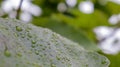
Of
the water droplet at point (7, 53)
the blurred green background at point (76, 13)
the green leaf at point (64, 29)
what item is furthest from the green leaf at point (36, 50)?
the blurred green background at point (76, 13)

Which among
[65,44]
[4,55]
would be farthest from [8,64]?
[65,44]

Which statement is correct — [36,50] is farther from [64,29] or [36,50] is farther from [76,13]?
[76,13]

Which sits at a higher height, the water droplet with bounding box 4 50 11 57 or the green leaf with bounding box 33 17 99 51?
the water droplet with bounding box 4 50 11 57

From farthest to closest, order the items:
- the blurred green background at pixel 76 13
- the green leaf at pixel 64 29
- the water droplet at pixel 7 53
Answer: the blurred green background at pixel 76 13 < the green leaf at pixel 64 29 < the water droplet at pixel 7 53

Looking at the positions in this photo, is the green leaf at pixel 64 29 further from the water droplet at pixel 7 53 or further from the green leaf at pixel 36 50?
the water droplet at pixel 7 53

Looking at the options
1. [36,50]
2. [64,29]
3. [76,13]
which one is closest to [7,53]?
[36,50]

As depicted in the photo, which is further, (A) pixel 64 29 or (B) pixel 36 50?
(A) pixel 64 29

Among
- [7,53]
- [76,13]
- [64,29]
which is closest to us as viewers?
[7,53]

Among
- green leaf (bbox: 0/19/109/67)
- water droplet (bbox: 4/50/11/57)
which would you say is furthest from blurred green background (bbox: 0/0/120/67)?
water droplet (bbox: 4/50/11/57)

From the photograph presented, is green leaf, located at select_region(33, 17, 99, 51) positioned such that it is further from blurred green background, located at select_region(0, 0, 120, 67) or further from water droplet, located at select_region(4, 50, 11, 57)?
water droplet, located at select_region(4, 50, 11, 57)
